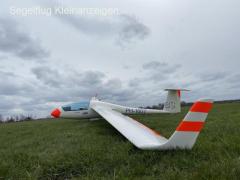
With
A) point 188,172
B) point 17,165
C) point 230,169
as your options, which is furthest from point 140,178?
point 17,165

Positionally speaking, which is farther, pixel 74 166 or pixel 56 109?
pixel 56 109

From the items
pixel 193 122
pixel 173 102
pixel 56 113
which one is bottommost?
pixel 56 113

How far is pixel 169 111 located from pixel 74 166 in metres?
15.1

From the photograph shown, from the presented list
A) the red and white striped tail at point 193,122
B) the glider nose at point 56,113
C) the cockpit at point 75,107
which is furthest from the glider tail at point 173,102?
the red and white striped tail at point 193,122

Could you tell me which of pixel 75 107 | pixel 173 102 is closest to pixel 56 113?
pixel 75 107

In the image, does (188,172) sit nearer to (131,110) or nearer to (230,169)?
(230,169)

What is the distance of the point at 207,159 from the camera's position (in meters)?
3.92

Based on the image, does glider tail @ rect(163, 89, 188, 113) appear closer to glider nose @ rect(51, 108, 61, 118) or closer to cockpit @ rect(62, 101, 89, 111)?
cockpit @ rect(62, 101, 89, 111)

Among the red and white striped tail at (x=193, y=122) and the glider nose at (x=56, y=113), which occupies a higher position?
the red and white striped tail at (x=193, y=122)

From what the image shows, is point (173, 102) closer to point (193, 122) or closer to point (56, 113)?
point (56, 113)

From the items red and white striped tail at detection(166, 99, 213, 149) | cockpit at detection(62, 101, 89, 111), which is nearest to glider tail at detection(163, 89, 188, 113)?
cockpit at detection(62, 101, 89, 111)

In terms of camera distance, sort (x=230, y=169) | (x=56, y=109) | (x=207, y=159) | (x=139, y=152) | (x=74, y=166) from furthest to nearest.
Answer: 1. (x=56, y=109)
2. (x=139, y=152)
3. (x=74, y=166)
4. (x=207, y=159)
5. (x=230, y=169)

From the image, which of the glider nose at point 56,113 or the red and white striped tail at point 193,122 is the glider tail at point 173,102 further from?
the red and white striped tail at point 193,122

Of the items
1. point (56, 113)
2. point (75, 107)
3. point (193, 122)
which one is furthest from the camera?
point (75, 107)
